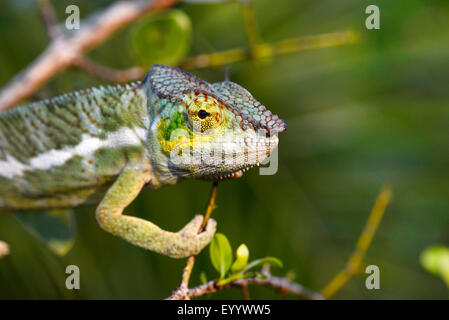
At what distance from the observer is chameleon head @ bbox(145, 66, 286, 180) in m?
1.53

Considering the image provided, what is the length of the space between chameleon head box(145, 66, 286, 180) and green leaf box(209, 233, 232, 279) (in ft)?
0.85

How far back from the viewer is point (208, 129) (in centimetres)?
157

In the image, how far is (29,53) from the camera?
318 cm

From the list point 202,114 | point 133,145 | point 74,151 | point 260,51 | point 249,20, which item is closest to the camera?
point 202,114

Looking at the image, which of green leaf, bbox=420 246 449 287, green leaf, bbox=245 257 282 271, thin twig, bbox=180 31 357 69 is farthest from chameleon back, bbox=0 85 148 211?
green leaf, bbox=420 246 449 287

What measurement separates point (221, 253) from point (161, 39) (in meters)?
1.46

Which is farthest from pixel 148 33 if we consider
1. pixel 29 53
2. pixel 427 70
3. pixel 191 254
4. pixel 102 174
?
pixel 427 70

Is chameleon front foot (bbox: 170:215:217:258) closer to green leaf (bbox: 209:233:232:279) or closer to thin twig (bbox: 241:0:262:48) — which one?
green leaf (bbox: 209:233:232:279)

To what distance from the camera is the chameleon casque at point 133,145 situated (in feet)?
5.10

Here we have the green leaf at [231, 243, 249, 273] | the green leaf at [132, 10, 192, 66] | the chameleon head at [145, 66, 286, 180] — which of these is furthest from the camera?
the green leaf at [132, 10, 192, 66]

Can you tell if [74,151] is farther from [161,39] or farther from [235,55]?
[235,55]

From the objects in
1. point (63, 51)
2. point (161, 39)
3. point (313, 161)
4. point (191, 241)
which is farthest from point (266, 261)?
point (63, 51)

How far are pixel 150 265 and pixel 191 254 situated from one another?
3.60ft

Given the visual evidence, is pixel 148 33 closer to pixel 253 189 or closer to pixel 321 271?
pixel 253 189
